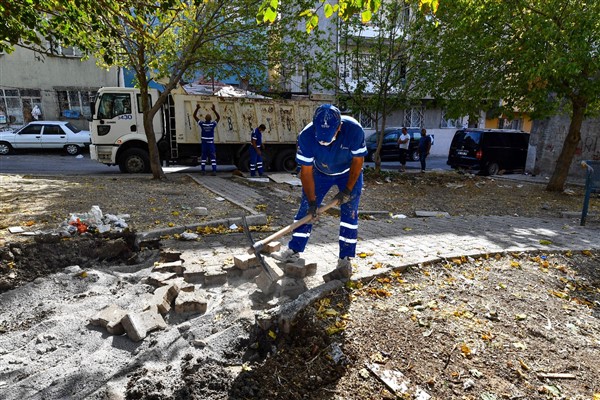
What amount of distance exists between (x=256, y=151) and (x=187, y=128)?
2472 millimetres

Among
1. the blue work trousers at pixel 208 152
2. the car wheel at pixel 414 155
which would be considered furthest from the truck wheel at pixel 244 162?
the car wheel at pixel 414 155

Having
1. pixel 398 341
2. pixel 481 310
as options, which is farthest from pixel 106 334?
pixel 481 310

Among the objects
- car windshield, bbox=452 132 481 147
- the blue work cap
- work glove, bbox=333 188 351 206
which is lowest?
work glove, bbox=333 188 351 206

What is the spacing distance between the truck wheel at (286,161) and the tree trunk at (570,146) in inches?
320

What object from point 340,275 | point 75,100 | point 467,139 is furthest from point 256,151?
point 75,100

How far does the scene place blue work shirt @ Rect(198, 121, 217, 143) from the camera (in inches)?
461

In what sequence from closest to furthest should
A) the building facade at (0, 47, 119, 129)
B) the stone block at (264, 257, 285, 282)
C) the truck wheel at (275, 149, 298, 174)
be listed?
the stone block at (264, 257, 285, 282), the truck wheel at (275, 149, 298, 174), the building facade at (0, 47, 119, 129)

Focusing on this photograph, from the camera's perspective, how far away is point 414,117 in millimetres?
26125

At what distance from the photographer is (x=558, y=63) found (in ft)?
25.9

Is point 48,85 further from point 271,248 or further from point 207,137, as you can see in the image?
point 271,248

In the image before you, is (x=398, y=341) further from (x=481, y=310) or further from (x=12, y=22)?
(x=12, y=22)

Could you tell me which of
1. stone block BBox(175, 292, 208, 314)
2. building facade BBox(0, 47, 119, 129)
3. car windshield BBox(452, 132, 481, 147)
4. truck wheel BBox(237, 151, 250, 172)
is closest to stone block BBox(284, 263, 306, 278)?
stone block BBox(175, 292, 208, 314)

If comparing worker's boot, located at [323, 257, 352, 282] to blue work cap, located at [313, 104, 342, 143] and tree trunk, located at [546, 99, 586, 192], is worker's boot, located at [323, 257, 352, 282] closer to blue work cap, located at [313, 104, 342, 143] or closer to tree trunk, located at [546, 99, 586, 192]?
blue work cap, located at [313, 104, 342, 143]

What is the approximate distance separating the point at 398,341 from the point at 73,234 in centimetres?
432
